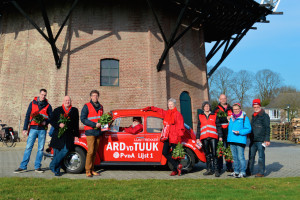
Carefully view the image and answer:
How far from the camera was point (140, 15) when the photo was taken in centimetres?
1376

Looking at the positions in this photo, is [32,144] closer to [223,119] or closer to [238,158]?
[223,119]

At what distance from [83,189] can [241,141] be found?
3.82 meters

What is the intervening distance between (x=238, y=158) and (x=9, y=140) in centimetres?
1070

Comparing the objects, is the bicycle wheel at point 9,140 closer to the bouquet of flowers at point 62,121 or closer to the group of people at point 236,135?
the bouquet of flowers at point 62,121

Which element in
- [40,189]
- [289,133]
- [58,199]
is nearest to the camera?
[58,199]

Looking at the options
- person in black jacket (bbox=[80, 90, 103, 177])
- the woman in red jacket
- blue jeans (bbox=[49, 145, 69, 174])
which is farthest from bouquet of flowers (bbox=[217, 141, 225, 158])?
blue jeans (bbox=[49, 145, 69, 174])

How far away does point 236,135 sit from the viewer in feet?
21.7

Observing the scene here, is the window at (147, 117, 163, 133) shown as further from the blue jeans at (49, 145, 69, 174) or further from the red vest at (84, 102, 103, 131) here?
the blue jeans at (49, 145, 69, 174)

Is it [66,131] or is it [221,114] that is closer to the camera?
[66,131]

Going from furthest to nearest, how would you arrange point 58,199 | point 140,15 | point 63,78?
point 140,15 → point 63,78 → point 58,199

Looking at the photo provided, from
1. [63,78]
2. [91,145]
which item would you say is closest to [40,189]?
[91,145]

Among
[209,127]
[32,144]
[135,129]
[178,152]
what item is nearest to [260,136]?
[209,127]

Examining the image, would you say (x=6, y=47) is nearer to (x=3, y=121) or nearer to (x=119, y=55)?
(x=3, y=121)

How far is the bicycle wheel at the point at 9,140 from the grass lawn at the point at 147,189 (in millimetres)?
7856
